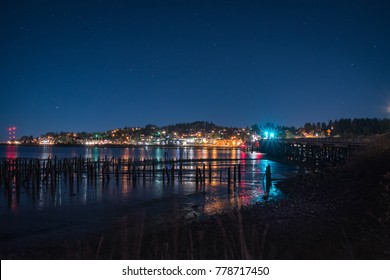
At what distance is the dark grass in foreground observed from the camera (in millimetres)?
9797

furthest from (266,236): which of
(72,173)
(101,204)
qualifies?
(72,173)

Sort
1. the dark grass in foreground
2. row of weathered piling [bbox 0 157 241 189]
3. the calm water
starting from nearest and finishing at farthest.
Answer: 1. the dark grass in foreground
2. the calm water
3. row of weathered piling [bbox 0 157 241 189]

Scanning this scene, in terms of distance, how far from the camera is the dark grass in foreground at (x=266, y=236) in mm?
9797

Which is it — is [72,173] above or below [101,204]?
above

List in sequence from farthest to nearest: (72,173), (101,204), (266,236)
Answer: (72,173) → (101,204) → (266,236)

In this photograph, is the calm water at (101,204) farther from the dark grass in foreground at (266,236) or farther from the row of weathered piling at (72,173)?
the dark grass in foreground at (266,236)

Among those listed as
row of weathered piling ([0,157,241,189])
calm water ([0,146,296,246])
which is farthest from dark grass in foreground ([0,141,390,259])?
row of weathered piling ([0,157,241,189])

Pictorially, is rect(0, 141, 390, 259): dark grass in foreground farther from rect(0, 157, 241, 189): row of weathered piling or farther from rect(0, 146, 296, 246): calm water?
rect(0, 157, 241, 189): row of weathered piling

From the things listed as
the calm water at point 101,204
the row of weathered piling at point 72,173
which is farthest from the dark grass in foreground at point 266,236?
the row of weathered piling at point 72,173

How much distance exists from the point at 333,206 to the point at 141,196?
1324cm

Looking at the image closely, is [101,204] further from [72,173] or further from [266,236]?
[266,236]

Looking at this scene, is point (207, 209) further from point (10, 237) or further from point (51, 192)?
point (51, 192)

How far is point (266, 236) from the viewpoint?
11570 millimetres

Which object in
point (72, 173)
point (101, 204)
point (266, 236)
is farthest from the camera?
point (72, 173)
